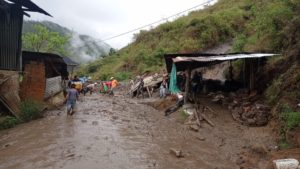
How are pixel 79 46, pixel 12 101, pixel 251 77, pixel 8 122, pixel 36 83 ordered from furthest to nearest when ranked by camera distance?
pixel 79 46, pixel 251 77, pixel 36 83, pixel 12 101, pixel 8 122

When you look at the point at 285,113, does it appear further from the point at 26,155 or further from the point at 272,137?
the point at 26,155

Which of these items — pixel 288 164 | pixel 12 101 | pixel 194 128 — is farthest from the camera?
pixel 12 101

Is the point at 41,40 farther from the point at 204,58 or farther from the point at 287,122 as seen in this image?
the point at 287,122

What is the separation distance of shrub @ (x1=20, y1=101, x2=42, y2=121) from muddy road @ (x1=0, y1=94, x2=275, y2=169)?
471 mm

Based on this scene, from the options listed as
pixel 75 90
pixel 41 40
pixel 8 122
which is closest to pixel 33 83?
pixel 75 90

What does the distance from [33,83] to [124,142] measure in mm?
6626

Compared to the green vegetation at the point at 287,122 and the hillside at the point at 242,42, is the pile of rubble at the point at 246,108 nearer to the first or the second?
the hillside at the point at 242,42

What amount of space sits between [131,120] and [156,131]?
2.25 m

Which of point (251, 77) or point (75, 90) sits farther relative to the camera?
point (251, 77)

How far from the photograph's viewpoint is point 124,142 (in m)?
11.7

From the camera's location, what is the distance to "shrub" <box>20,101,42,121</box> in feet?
49.4

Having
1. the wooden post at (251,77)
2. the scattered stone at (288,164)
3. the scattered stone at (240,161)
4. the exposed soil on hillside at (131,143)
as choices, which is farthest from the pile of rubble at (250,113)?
the scattered stone at (288,164)

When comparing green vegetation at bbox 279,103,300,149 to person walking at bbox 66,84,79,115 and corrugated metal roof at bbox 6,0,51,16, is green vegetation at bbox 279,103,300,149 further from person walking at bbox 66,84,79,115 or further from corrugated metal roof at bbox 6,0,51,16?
corrugated metal roof at bbox 6,0,51,16

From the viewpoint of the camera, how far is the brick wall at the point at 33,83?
1594 centimetres
